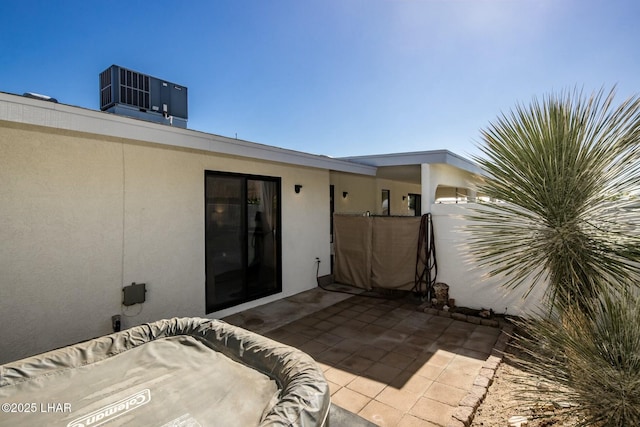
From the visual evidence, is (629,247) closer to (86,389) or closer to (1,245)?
(86,389)

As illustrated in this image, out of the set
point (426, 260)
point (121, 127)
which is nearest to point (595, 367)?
point (426, 260)

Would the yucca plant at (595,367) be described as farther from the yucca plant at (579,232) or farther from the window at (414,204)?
the window at (414,204)

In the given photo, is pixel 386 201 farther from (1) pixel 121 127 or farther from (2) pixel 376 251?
(1) pixel 121 127

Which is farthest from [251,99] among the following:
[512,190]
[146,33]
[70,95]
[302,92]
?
[512,190]

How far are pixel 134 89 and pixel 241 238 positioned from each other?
3.68 meters

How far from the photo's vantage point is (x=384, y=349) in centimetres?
437

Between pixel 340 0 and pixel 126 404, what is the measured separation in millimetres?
6562

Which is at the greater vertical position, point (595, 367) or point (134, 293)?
point (595, 367)

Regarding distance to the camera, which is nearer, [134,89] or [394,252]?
[134,89]

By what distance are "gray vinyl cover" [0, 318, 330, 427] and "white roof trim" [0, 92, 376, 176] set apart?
2272 mm

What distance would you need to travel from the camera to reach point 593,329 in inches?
85.3

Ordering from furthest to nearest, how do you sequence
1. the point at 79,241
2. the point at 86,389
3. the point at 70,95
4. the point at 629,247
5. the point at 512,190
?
the point at 70,95 → the point at 79,241 → the point at 512,190 → the point at 629,247 → the point at 86,389

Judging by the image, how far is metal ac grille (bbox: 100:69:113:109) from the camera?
6176 millimetres

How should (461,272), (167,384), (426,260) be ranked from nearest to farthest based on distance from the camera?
1. (167,384)
2. (461,272)
3. (426,260)
